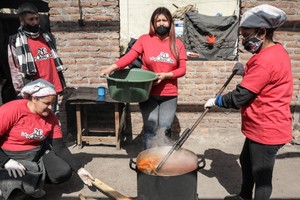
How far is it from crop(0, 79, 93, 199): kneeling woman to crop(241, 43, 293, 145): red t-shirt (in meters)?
1.74

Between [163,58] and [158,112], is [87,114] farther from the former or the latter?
[163,58]

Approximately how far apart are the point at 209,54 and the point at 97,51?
694cm

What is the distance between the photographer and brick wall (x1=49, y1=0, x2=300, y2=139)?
4.70 metres

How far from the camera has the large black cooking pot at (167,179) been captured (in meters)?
2.54

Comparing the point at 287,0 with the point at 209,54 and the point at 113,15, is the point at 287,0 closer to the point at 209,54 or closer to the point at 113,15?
the point at 113,15

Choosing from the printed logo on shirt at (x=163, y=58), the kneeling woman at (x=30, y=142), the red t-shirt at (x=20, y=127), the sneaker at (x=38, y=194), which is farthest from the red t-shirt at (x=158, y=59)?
the sneaker at (x=38, y=194)

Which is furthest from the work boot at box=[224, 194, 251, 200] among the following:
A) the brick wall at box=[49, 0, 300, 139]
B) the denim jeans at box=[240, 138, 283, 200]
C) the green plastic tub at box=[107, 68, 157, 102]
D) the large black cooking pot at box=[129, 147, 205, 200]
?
the brick wall at box=[49, 0, 300, 139]

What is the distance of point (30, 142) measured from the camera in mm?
3352

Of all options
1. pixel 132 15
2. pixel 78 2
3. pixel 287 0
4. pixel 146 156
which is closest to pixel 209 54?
pixel 132 15

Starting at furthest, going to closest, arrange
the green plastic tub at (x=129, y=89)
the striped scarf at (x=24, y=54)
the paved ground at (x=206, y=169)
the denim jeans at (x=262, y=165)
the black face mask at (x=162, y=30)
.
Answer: the striped scarf at (x=24, y=54) → the paved ground at (x=206, y=169) → the black face mask at (x=162, y=30) → the green plastic tub at (x=129, y=89) → the denim jeans at (x=262, y=165)

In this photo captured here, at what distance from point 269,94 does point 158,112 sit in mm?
1419

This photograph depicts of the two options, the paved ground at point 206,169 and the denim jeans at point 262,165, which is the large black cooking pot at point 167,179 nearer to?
the denim jeans at point 262,165

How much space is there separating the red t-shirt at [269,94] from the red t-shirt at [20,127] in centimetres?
207

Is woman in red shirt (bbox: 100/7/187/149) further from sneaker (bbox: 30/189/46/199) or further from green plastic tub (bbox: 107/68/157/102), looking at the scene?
sneaker (bbox: 30/189/46/199)
